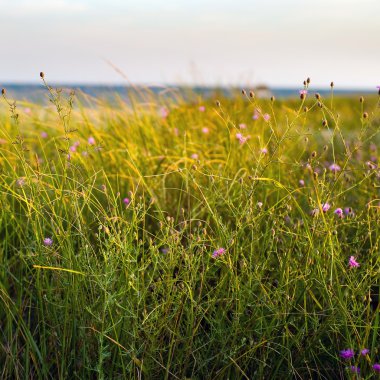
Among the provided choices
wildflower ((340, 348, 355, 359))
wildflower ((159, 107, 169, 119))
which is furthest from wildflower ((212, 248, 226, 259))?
wildflower ((159, 107, 169, 119))

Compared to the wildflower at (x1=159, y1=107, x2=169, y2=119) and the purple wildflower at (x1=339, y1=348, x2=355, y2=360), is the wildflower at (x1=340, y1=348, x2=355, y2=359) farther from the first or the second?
the wildflower at (x1=159, y1=107, x2=169, y2=119)

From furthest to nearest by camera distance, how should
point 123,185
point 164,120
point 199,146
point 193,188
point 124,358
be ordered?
point 164,120 → point 199,146 → point 123,185 → point 193,188 → point 124,358

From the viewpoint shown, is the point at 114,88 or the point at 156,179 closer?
the point at 156,179

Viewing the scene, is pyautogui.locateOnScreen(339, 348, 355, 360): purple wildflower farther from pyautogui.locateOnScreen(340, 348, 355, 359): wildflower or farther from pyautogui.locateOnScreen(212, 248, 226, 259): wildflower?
pyautogui.locateOnScreen(212, 248, 226, 259): wildflower

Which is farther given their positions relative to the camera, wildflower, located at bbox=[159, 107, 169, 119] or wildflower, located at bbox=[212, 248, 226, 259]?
wildflower, located at bbox=[159, 107, 169, 119]

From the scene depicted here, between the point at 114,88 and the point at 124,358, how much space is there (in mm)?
2675

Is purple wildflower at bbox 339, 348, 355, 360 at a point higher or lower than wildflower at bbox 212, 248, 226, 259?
lower

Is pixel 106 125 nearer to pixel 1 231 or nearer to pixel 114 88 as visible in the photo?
pixel 114 88

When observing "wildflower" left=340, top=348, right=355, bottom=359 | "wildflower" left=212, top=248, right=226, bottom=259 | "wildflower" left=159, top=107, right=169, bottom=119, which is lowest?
"wildflower" left=340, top=348, right=355, bottom=359

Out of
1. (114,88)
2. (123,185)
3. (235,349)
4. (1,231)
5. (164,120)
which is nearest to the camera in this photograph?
(235,349)

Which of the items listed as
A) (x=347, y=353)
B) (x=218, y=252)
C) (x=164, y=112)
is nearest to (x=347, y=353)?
(x=347, y=353)

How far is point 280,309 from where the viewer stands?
202 cm

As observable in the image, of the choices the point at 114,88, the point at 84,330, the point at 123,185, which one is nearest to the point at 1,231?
the point at 123,185

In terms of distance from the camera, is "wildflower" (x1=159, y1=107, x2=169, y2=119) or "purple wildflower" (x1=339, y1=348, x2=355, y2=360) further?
"wildflower" (x1=159, y1=107, x2=169, y2=119)
